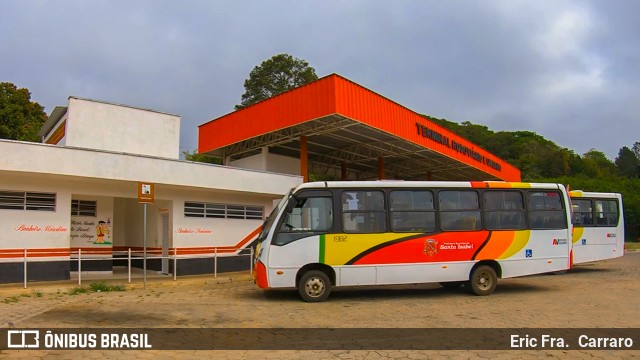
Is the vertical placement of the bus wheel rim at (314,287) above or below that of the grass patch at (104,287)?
above

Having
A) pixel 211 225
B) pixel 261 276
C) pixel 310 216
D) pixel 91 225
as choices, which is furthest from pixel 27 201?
pixel 310 216

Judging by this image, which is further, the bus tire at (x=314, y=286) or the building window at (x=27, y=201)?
the building window at (x=27, y=201)

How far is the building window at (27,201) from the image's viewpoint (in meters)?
13.3

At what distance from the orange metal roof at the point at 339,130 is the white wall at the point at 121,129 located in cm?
343

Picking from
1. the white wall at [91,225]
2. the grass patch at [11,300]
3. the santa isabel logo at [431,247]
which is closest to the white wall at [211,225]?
the white wall at [91,225]

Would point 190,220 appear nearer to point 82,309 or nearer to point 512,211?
point 82,309

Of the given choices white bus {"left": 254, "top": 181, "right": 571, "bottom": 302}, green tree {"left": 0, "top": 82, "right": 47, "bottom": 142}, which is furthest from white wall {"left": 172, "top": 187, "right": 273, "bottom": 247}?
green tree {"left": 0, "top": 82, "right": 47, "bottom": 142}

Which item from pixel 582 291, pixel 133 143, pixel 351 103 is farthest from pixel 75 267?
pixel 582 291

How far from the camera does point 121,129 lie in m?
18.2

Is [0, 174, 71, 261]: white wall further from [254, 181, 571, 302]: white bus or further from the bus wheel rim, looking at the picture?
the bus wheel rim

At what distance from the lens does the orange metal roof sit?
17.6 meters

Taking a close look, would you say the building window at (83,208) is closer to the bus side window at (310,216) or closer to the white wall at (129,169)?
the white wall at (129,169)

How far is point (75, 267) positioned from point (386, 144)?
1377cm

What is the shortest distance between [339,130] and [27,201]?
11.2m
